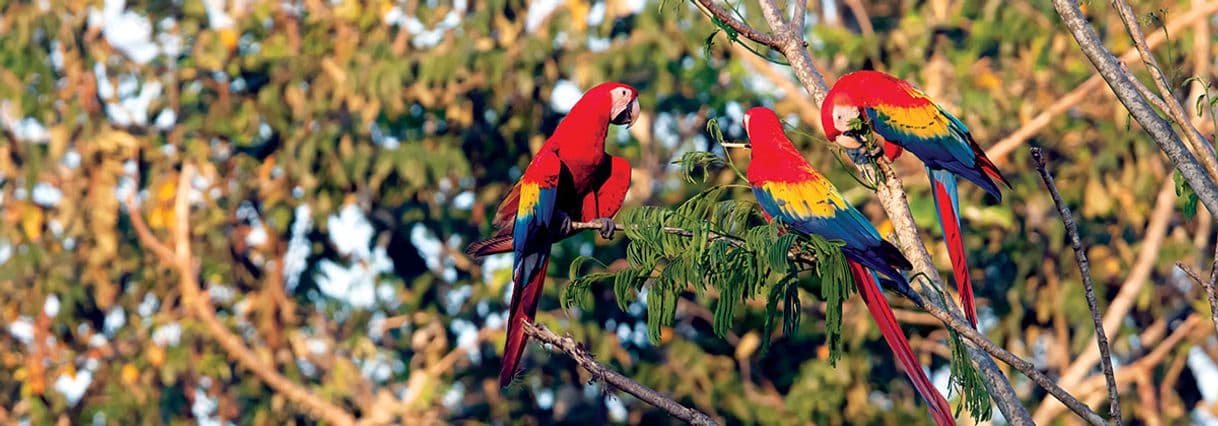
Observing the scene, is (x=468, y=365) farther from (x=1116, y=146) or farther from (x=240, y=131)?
(x=1116, y=146)

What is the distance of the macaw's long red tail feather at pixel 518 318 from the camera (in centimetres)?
251

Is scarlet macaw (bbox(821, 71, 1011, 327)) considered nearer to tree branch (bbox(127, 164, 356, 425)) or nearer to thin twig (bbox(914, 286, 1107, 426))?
thin twig (bbox(914, 286, 1107, 426))

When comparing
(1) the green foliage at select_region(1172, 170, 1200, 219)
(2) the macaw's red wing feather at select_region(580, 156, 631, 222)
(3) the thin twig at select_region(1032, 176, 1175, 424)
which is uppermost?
(1) the green foliage at select_region(1172, 170, 1200, 219)

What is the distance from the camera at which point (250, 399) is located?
6.47 m

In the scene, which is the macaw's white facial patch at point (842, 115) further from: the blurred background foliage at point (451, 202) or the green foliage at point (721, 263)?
the blurred background foliage at point (451, 202)

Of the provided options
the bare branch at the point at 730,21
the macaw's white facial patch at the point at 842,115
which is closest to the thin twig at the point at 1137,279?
the macaw's white facial patch at the point at 842,115

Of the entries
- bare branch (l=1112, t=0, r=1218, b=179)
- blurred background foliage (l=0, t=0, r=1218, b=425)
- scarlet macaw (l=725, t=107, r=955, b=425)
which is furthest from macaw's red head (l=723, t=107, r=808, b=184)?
blurred background foliage (l=0, t=0, r=1218, b=425)

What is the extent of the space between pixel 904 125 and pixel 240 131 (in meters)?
3.99

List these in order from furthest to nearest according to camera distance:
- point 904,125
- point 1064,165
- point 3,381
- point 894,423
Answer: point 3,381 < point 1064,165 < point 894,423 < point 904,125

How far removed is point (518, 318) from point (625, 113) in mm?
822

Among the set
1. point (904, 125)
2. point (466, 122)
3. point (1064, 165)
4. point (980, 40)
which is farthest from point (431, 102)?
point (904, 125)

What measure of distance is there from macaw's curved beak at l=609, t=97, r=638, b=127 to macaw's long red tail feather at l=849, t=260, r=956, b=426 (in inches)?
40.5

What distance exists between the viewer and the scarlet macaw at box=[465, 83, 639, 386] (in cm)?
283

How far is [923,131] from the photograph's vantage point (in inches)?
121
